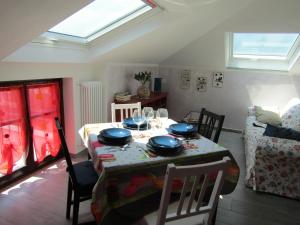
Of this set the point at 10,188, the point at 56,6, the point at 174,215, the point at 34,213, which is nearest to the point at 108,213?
the point at 174,215

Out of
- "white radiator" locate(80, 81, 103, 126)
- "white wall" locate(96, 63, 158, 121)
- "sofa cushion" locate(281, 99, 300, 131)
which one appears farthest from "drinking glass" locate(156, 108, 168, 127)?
"sofa cushion" locate(281, 99, 300, 131)

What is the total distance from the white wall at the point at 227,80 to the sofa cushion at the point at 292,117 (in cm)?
66

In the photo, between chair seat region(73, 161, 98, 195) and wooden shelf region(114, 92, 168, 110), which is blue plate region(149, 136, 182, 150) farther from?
wooden shelf region(114, 92, 168, 110)

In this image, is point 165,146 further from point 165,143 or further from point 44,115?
point 44,115

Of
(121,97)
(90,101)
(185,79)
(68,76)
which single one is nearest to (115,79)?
(121,97)

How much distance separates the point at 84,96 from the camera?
119 inches

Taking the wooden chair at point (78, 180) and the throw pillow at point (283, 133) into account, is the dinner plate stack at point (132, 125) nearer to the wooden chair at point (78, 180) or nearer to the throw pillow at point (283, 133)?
the wooden chair at point (78, 180)

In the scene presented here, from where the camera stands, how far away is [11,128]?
238 cm

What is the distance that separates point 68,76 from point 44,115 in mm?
552

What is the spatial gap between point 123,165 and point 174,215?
0.41 m

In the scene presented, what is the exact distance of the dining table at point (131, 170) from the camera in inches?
53.3

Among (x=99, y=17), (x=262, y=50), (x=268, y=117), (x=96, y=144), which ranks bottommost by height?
(x=268, y=117)

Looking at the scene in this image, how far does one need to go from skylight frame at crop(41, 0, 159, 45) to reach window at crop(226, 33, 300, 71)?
191cm

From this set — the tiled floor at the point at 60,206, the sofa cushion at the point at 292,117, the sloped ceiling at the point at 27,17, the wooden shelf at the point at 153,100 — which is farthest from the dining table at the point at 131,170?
the sofa cushion at the point at 292,117
